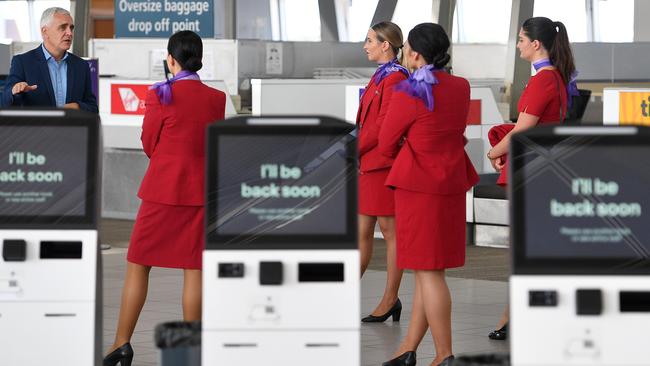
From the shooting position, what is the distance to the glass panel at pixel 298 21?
30844 millimetres

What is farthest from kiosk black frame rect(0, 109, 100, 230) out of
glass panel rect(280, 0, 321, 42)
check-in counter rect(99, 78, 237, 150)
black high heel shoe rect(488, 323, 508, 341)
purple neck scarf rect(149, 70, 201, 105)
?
glass panel rect(280, 0, 321, 42)

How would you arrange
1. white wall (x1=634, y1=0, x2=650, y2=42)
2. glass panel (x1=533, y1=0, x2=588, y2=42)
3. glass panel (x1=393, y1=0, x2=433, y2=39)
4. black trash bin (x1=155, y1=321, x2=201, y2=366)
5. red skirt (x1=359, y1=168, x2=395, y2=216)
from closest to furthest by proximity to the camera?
1. black trash bin (x1=155, y1=321, x2=201, y2=366)
2. red skirt (x1=359, y1=168, x2=395, y2=216)
3. white wall (x1=634, y1=0, x2=650, y2=42)
4. glass panel (x1=533, y1=0, x2=588, y2=42)
5. glass panel (x1=393, y1=0, x2=433, y2=39)

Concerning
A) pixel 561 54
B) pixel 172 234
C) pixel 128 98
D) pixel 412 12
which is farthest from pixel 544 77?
pixel 412 12

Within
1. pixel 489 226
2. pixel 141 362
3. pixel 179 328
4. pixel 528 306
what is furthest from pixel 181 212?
pixel 489 226

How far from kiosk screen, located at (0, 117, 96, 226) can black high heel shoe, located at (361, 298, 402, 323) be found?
124 inches

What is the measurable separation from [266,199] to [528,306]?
974mm

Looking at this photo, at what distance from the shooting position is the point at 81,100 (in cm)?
721

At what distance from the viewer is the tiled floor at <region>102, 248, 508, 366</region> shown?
23.3 ft

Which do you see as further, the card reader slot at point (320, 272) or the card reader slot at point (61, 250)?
the card reader slot at point (61, 250)

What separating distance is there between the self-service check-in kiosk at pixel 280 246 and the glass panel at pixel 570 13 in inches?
921

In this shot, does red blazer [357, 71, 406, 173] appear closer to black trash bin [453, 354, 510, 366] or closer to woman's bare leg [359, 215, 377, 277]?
woman's bare leg [359, 215, 377, 277]

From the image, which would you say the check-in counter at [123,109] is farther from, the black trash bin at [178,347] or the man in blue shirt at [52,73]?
the black trash bin at [178,347]

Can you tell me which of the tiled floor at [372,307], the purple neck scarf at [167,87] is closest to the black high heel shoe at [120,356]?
the tiled floor at [372,307]

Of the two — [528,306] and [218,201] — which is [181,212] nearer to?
[218,201]
